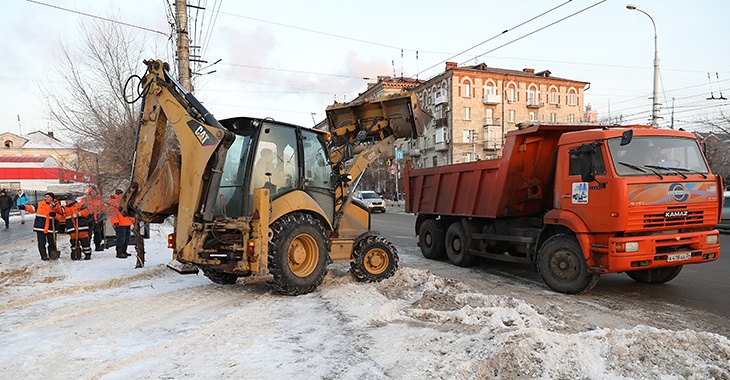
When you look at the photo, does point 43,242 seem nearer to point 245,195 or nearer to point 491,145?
point 245,195

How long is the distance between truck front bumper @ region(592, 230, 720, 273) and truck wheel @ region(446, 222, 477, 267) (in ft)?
11.6

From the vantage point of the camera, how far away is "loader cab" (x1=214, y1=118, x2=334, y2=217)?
21.8 ft

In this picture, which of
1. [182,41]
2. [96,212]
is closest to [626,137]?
[182,41]

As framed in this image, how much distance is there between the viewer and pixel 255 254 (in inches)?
243

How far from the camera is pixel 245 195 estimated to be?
6512mm

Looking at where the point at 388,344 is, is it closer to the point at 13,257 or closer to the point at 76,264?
the point at 76,264

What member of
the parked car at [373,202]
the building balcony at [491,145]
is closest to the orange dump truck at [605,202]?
the parked car at [373,202]

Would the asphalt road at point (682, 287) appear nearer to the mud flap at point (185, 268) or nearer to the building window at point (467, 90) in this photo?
the mud flap at point (185, 268)

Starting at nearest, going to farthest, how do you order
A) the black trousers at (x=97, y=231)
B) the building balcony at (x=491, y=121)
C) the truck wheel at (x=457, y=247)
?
the truck wheel at (x=457, y=247), the black trousers at (x=97, y=231), the building balcony at (x=491, y=121)

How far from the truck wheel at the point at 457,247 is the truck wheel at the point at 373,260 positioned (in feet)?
8.40

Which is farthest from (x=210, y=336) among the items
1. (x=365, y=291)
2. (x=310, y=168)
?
(x=310, y=168)

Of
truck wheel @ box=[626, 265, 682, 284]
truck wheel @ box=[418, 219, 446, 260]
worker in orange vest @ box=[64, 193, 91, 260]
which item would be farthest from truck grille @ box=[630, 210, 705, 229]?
worker in orange vest @ box=[64, 193, 91, 260]

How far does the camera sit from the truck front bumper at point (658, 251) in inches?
251

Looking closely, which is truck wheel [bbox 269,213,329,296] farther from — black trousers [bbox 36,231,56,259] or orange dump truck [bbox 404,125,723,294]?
black trousers [bbox 36,231,56,259]
